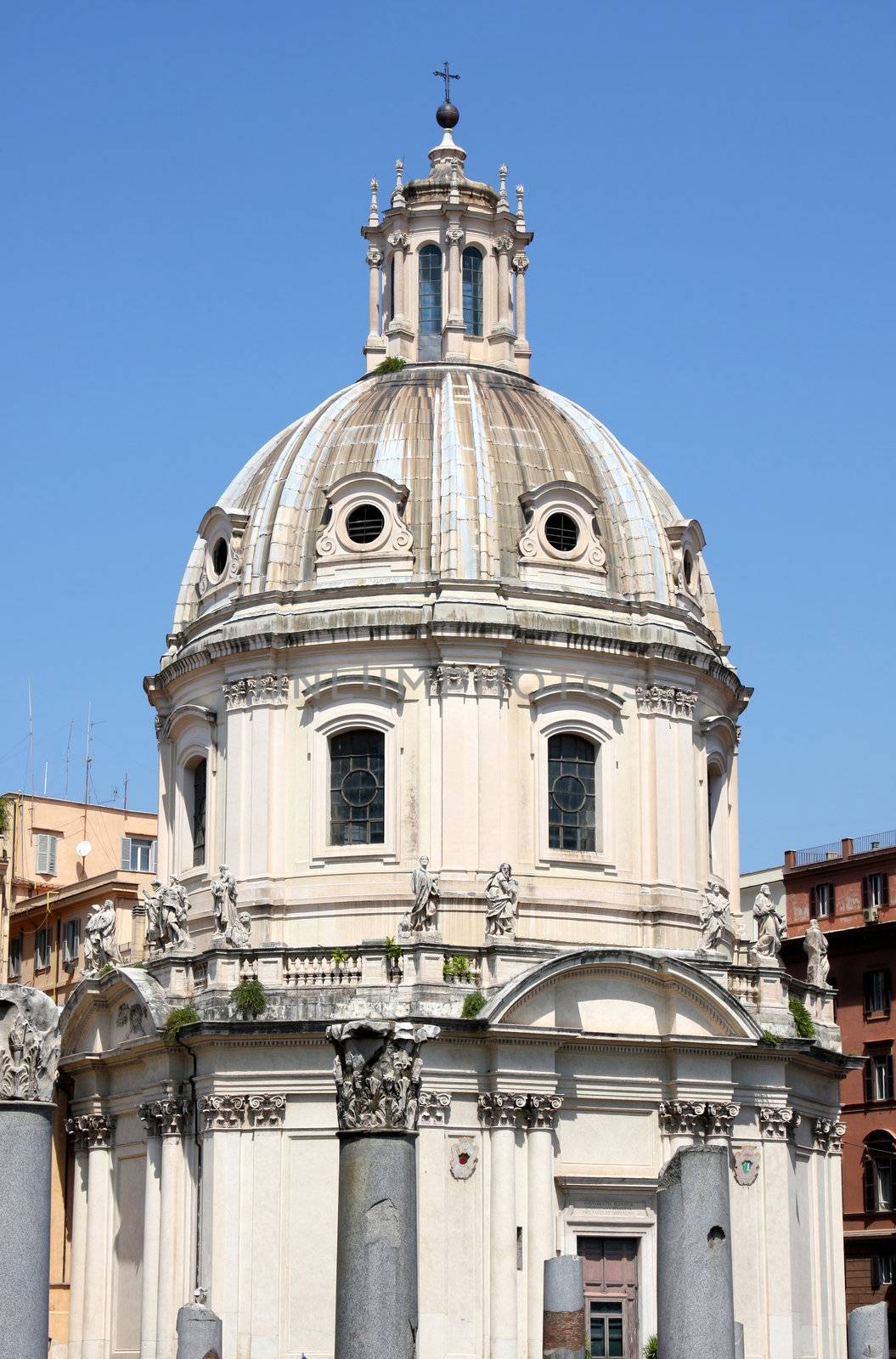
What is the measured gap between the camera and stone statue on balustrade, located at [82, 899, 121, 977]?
184 ft

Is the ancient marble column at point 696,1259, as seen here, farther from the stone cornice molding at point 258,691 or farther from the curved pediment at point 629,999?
the stone cornice molding at point 258,691

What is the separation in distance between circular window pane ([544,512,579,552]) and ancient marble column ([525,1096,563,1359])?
13703 millimetres

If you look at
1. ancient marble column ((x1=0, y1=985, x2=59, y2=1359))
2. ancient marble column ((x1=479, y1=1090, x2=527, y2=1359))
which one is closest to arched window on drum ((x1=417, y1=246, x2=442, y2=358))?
ancient marble column ((x1=479, y1=1090, x2=527, y2=1359))

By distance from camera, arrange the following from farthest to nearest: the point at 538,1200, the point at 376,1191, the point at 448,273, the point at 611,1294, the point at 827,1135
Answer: the point at 448,273, the point at 827,1135, the point at 611,1294, the point at 538,1200, the point at 376,1191

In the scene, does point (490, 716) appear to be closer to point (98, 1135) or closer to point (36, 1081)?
point (98, 1135)

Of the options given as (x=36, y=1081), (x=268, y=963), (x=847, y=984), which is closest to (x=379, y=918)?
(x=268, y=963)

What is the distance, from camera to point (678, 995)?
50.9m

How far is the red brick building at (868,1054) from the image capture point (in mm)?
70125

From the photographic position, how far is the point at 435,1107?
4856 cm

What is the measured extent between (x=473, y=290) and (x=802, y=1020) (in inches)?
841

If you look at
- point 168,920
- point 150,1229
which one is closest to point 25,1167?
point 150,1229

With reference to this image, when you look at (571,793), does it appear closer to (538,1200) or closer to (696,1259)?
(538,1200)

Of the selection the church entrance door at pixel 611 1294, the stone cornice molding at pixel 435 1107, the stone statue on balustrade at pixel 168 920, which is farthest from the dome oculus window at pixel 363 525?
the church entrance door at pixel 611 1294

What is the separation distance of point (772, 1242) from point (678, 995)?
5898mm
